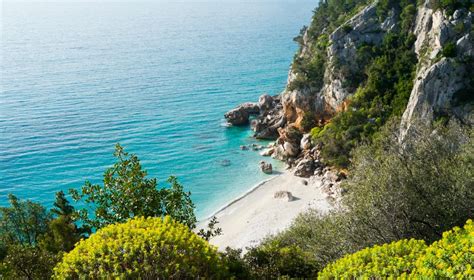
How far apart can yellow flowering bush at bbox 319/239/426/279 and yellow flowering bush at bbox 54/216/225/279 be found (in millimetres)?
4227

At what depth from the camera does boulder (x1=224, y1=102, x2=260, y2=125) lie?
2982 inches

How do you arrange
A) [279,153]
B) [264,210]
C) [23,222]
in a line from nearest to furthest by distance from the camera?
[23,222], [264,210], [279,153]

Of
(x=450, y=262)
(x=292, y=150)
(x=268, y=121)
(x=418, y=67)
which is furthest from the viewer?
(x=268, y=121)

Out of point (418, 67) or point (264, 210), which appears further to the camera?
point (418, 67)

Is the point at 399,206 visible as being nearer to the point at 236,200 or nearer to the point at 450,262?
the point at 450,262

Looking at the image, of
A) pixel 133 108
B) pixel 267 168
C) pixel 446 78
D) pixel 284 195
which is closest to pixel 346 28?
pixel 446 78

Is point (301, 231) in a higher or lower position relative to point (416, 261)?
higher

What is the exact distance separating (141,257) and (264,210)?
113 feet

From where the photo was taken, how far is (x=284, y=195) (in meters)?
50.8

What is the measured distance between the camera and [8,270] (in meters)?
18.9

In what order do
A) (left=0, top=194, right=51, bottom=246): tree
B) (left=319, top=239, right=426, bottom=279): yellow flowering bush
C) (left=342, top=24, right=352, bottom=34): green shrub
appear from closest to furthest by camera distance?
(left=319, top=239, right=426, bottom=279): yellow flowering bush, (left=0, top=194, right=51, bottom=246): tree, (left=342, top=24, right=352, bottom=34): green shrub

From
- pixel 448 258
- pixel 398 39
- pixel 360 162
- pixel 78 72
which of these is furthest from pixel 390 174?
pixel 78 72

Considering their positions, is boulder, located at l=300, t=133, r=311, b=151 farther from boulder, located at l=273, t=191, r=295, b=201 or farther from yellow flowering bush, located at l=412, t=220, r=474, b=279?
yellow flowering bush, located at l=412, t=220, r=474, b=279

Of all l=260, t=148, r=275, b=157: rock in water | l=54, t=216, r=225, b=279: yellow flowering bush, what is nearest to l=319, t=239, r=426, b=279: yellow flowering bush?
l=54, t=216, r=225, b=279: yellow flowering bush
